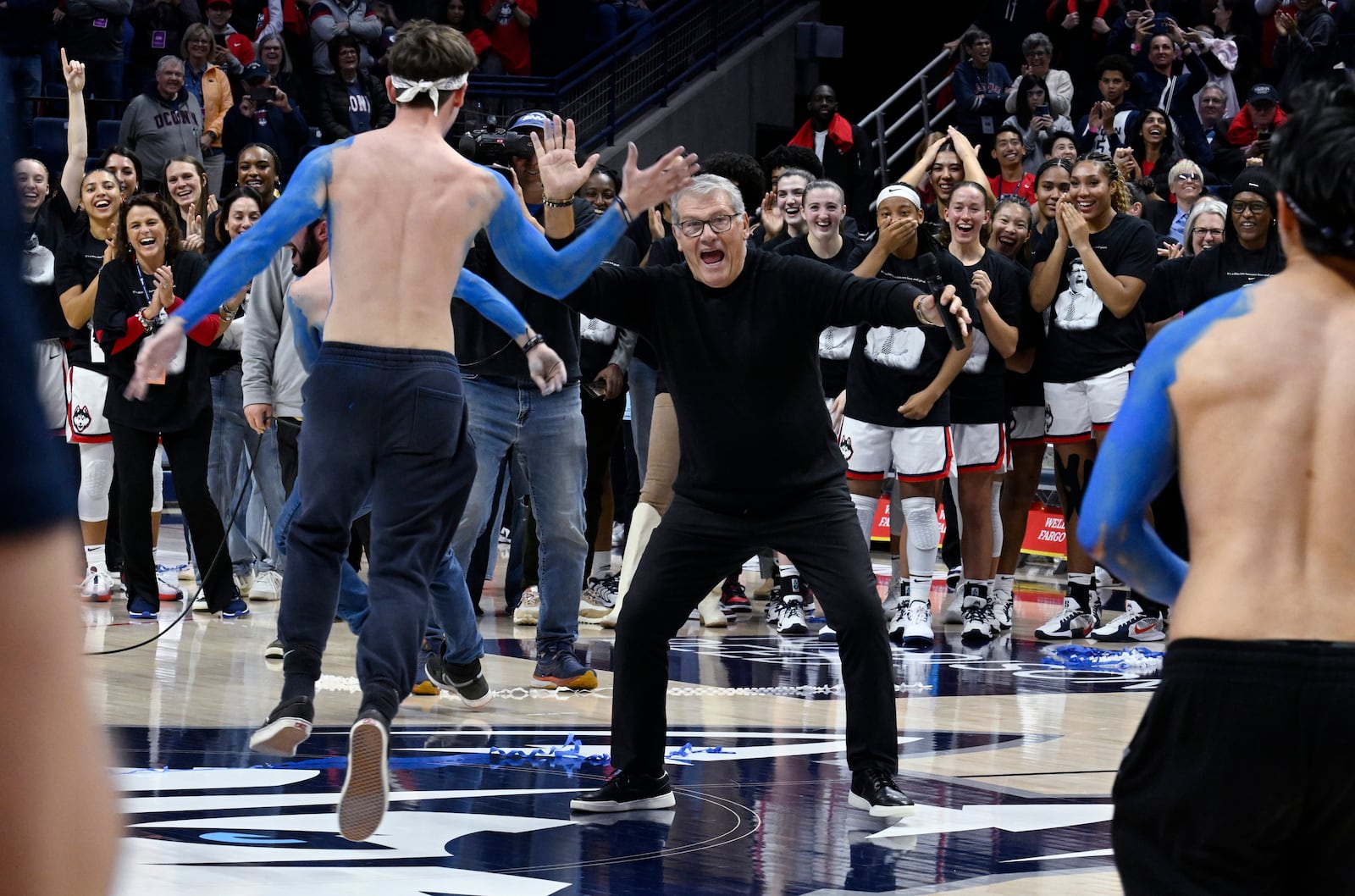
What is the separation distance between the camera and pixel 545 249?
4777 mm

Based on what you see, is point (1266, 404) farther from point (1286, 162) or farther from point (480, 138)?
point (480, 138)

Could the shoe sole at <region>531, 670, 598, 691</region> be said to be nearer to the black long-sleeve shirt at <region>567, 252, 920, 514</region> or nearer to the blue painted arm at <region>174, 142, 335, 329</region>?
the black long-sleeve shirt at <region>567, 252, 920, 514</region>

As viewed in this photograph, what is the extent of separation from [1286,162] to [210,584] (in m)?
6.83

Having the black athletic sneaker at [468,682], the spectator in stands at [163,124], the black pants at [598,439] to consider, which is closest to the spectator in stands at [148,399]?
the black pants at [598,439]

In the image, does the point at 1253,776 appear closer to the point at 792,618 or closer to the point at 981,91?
the point at 792,618

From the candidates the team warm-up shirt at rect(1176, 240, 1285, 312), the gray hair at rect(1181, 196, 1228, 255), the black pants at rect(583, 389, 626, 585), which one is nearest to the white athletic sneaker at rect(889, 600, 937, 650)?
the black pants at rect(583, 389, 626, 585)

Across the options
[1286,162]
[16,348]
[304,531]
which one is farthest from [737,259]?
[16,348]

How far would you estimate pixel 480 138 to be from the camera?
692 centimetres

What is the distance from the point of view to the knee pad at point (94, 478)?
27.7 ft

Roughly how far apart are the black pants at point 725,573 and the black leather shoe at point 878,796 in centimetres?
3

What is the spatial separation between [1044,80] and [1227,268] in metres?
5.86

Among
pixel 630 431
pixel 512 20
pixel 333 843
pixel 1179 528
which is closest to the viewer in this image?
pixel 1179 528

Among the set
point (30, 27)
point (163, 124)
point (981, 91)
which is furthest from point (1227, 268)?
point (30, 27)

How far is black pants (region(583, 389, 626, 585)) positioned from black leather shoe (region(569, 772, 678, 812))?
389cm
